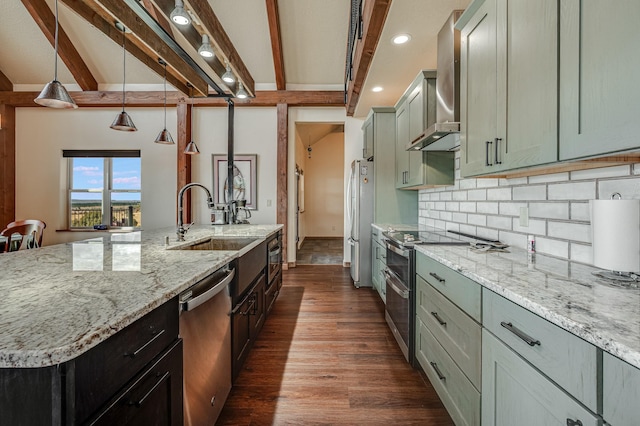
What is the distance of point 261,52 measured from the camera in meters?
4.52

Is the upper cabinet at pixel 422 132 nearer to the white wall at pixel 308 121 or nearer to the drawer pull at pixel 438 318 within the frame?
the drawer pull at pixel 438 318

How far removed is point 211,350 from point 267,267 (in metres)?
1.26

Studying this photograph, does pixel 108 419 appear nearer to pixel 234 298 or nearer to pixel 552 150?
pixel 234 298

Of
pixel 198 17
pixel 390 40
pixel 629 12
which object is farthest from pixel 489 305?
pixel 198 17

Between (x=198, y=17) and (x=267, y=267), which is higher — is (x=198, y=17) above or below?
above

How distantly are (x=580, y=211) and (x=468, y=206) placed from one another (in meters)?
1.05

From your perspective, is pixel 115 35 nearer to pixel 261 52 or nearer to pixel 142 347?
pixel 261 52

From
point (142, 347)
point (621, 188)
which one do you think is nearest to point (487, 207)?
point (621, 188)

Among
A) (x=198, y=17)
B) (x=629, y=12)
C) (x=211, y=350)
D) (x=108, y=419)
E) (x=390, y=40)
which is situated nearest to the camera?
(x=108, y=419)

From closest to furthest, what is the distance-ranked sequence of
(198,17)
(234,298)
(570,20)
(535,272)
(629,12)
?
(629,12) → (570,20) → (535,272) → (234,298) → (198,17)

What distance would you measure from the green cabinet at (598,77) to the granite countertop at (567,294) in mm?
457

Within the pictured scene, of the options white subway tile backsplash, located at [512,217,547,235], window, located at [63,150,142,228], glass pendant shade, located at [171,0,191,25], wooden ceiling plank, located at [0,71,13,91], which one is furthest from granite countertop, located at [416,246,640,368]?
wooden ceiling plank, located at [0,71,13,91]

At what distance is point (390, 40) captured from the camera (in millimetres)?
2438

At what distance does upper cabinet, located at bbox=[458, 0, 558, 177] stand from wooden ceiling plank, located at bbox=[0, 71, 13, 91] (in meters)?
7.43
